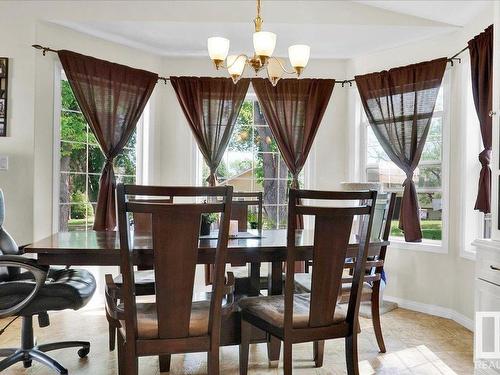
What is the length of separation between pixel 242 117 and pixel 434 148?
1.95m

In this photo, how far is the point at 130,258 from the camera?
177 centimetres

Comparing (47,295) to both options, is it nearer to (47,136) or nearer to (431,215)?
(47,136)

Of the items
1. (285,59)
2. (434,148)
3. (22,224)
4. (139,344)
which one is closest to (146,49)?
(285,59)

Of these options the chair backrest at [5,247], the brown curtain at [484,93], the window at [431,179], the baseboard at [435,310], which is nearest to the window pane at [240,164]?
the window at [431,179]

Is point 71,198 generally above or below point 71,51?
below

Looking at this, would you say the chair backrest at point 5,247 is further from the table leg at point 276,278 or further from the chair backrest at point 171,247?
the table leg at point 276,278

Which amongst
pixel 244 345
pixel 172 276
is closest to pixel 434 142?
pixel 244 345

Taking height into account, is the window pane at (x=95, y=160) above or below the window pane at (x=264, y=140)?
below

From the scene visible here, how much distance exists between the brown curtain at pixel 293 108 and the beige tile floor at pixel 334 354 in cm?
178

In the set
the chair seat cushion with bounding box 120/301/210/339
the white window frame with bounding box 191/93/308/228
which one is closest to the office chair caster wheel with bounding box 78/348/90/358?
the chair seat cushion with bounding box 120/301/210/339

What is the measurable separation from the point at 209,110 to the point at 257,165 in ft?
2.60

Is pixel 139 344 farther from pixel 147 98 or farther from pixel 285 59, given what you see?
pixel 285 59

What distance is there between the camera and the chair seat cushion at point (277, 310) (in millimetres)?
2006

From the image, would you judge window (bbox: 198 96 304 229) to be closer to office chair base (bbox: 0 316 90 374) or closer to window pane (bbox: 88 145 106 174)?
window pane (bbox: 88 145 106 174)
